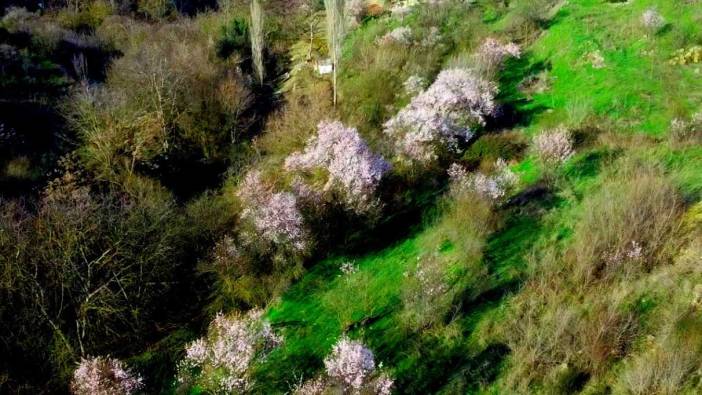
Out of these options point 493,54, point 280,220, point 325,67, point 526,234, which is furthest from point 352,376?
point 325,67

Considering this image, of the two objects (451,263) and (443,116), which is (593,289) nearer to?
(451,263)

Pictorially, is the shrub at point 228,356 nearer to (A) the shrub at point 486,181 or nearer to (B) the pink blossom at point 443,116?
(A) the shrub at point 486,181

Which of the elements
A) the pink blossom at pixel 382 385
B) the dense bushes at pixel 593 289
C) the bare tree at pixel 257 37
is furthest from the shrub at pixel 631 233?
the bare tree at pixel 257 37

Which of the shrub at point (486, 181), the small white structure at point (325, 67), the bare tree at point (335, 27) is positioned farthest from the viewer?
the small white structure at point (325, 67)

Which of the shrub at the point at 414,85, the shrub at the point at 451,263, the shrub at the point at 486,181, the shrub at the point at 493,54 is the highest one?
the shrub at the point at 493,54

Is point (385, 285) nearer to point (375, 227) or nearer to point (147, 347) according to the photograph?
point (375, 227)

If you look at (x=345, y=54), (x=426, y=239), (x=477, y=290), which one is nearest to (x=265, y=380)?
(x=477, y=290)

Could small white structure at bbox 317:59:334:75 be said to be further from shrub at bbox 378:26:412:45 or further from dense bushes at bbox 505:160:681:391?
dense bushes at bbox 505:160:681:391

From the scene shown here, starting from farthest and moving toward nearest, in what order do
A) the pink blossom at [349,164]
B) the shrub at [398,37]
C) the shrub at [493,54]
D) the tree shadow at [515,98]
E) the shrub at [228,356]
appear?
the shrub at [398,37] → the shrub at [493,54] → the tree shadow at [515,98] → the pink blossom at [349,164] → the shrub at [228,356]

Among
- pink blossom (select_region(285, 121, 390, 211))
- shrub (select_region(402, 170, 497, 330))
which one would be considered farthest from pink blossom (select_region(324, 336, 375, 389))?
pink blossom (select_region(285, 121, 390, 211))
